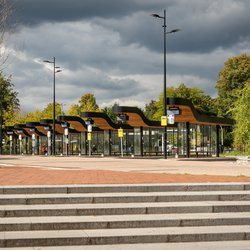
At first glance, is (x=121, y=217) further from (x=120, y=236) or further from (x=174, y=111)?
(x=174, y=111)

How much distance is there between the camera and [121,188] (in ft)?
42.6

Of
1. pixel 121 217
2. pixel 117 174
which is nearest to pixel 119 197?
pixel 121 217

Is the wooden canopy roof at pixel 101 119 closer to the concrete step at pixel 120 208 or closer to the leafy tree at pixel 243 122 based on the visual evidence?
the leafy tree at pixel 243 122

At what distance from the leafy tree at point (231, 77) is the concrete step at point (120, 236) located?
8170cm

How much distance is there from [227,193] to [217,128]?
41.1 metres

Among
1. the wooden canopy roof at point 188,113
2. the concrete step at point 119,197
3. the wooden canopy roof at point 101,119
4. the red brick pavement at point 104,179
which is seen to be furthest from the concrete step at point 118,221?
the wooden canopy roof at point 101,119

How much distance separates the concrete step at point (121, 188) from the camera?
1270 centimetres

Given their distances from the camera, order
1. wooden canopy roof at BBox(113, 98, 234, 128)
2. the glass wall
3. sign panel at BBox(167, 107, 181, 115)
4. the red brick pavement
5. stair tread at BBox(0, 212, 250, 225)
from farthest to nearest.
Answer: the glass wall → sign panel at BBox(167, 107, 181, 115) → wooden canopy roof at BBox(113, 98, 234, 128) → the red brick pavement → stair tread at BBox(0, 212, 250, 225)

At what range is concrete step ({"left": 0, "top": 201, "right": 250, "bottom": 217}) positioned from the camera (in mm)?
11016

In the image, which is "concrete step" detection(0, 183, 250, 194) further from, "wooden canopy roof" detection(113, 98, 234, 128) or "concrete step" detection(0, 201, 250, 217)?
"wooden canopy roof" detection(113, 98, 234, 128)

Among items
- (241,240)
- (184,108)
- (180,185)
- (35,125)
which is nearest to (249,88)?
(184,108)

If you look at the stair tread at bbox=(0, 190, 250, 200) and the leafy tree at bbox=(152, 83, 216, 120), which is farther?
the leafy tree at bbox=(152, 83, 216, 120)

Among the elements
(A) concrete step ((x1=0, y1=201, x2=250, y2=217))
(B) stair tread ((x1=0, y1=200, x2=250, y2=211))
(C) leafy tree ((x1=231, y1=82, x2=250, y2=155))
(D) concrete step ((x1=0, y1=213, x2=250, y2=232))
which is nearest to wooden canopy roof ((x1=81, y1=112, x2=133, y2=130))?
(C) leafy tree ((x1=231, y1=82, x2=250, y2=155))

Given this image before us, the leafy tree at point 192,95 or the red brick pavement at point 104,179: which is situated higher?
the leafy tree at point 192,95
